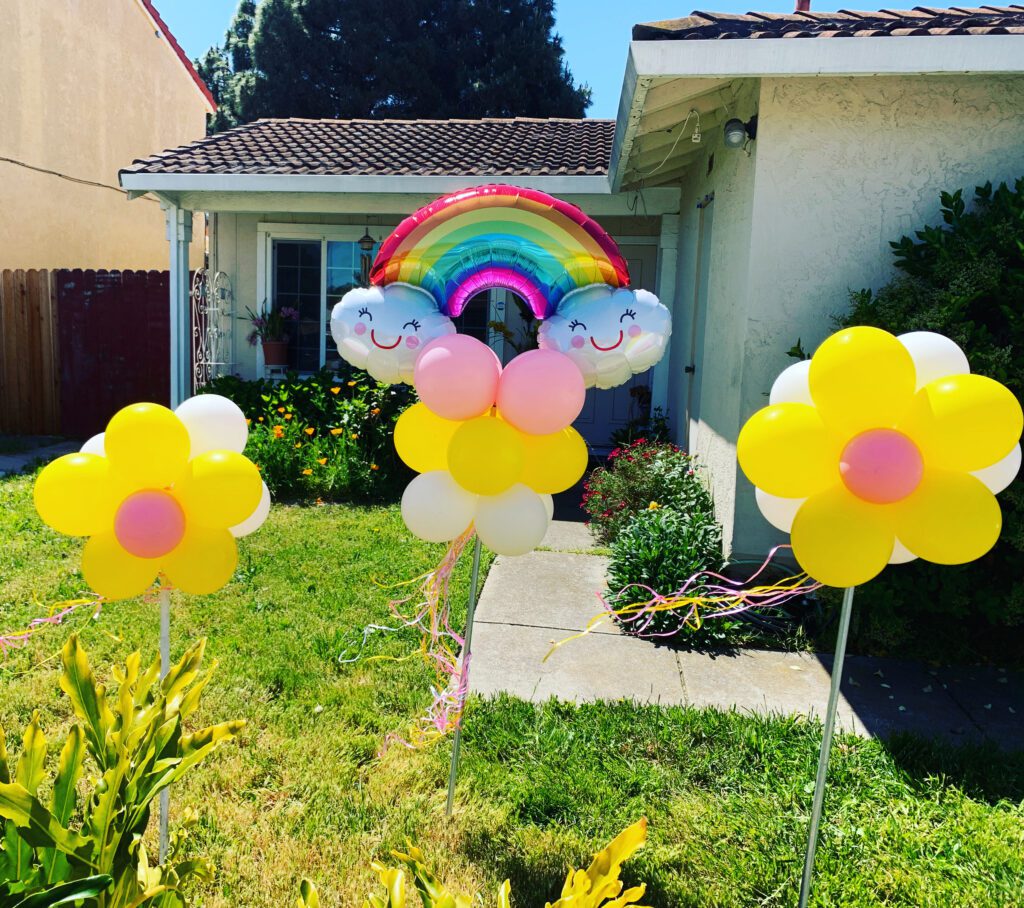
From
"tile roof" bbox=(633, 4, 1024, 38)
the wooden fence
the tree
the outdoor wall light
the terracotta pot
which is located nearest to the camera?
"tile roof" bbox=(633, 4, 1024, 38)

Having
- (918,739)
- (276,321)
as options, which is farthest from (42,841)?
(276,321)

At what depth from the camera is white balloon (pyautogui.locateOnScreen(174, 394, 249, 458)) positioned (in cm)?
241

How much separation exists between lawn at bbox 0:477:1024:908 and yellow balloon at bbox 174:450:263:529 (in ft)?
4.02

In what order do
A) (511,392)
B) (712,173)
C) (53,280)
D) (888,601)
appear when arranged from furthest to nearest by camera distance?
(53,280) < (712,173) < (888,601) < (511,392)

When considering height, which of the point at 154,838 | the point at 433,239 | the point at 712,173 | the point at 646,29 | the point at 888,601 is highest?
the point at 646,29

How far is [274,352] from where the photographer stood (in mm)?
9523

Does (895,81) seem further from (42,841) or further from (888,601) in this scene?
(42,841)

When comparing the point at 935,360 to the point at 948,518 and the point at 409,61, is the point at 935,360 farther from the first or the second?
the point at 409,61

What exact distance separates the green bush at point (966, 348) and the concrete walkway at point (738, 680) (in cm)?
22

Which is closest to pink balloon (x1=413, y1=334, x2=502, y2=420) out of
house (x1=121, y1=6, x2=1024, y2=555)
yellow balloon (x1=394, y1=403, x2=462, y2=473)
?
yellow balloon (x1=394, y1=403, x2=462, y2=473)

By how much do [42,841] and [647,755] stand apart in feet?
7.62

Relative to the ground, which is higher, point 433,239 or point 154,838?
point 433,239

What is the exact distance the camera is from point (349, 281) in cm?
992

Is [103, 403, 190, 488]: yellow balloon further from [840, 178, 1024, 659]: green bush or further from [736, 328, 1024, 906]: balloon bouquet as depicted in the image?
[840, 178, 1024, 659]: green bush
